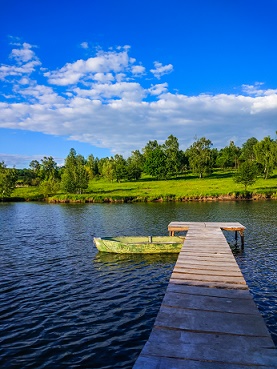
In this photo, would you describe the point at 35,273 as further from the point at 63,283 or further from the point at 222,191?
the point at 222,191

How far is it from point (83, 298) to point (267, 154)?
4289 inches

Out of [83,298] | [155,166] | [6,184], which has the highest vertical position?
[155,166]

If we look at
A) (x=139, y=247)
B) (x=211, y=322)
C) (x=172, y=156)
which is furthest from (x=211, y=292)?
(x=172, y=156)

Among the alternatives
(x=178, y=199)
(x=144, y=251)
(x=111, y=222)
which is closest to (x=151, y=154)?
(x=178, y=199)

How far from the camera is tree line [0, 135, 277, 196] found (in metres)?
99.1

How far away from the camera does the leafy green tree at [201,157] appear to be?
126438 mm

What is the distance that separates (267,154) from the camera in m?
112

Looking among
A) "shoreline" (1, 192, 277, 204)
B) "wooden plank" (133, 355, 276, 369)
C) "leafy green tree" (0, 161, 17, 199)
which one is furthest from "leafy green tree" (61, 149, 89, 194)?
"wooden plank" (133, 355, 276, 369)

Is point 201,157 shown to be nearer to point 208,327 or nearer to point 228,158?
point 228,158

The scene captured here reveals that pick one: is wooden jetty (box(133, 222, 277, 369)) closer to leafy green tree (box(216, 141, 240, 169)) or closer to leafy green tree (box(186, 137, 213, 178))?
leafy green tree (box(186, 137, 213, 178))

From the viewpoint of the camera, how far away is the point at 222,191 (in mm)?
84000

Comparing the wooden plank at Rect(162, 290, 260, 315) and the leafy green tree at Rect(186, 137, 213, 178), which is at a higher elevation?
the leafy green tree at Rect(186, 137, 213, 178)

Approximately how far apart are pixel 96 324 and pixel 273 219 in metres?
38.2

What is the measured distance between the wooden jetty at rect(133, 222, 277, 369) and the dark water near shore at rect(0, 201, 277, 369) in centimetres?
261
